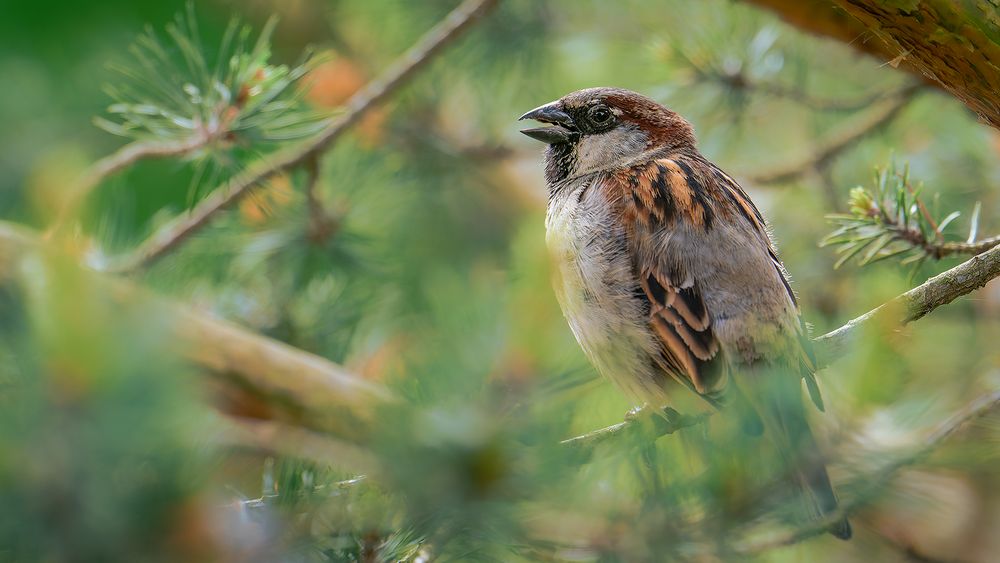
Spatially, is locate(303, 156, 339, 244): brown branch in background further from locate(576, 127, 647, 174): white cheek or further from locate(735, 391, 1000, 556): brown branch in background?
locate(735, 391, 1000, 556): brown branch in background

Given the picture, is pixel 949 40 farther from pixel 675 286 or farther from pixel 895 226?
pixel 675 286

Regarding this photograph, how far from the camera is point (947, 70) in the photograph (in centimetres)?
147

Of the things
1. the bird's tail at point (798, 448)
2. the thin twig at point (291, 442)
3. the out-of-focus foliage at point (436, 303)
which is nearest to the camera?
the out-of-focus foliage at point (436, 303)

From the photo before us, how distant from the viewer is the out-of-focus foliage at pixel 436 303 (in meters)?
0.84

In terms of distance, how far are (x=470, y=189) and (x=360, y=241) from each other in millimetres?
1303

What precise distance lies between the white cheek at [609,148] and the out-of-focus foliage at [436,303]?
232 mm

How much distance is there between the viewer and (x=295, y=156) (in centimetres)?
251

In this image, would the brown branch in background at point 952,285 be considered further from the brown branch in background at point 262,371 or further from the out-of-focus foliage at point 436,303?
the brown branch in background at point 262,371

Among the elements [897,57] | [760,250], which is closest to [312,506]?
[897,57]

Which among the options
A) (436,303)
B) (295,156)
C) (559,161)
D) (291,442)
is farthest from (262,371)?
(436,303)

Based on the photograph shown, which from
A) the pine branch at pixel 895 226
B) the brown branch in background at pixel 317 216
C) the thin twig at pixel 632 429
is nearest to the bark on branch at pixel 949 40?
the pine branch at pixel 895 226

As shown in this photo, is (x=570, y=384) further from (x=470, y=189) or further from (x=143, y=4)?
(x=143, y=4)

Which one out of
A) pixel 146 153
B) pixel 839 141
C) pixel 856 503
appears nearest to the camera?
pixel 856 503

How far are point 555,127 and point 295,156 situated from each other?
670 millimetres
